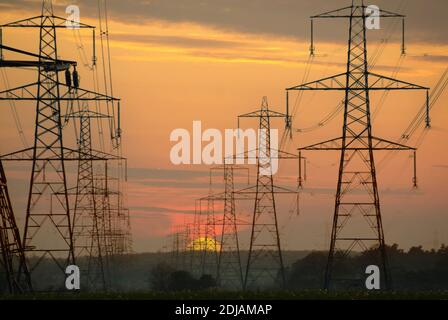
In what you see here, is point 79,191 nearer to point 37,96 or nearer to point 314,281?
point 37,96

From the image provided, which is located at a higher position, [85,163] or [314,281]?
[85,163]

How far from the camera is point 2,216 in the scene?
68438 millimetres

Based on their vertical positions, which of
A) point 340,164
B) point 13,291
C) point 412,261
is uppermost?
point 340,164

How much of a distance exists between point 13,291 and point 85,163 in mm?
38917
